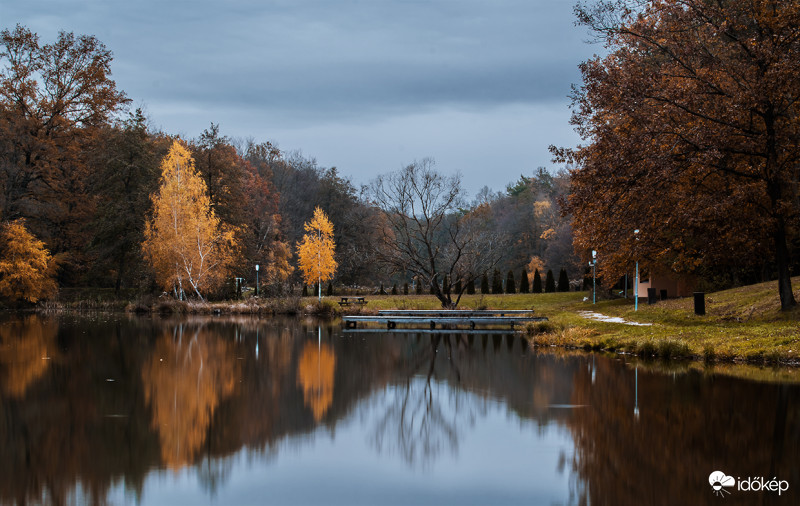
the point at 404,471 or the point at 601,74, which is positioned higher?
the point at 601,74

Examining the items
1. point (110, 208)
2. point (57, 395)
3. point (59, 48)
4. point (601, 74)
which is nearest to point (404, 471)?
point (57, 395)

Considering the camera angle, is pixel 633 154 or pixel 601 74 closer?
pixel 633 154

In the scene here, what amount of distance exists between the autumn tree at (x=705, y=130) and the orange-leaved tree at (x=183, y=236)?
83.3 feet

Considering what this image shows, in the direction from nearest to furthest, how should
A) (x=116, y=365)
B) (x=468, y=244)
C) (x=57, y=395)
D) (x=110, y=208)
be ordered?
(x=57, y=395) < (x=116, y=365) < (x=468, y=244) < (x=110, y=208)

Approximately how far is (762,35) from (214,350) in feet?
59.1

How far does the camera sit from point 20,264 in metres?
41.1

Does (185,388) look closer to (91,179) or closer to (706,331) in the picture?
(706,331)

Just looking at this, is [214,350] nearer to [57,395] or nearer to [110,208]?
[57,395]

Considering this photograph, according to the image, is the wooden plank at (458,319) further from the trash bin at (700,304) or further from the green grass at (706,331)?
the trash bin at (700,304)

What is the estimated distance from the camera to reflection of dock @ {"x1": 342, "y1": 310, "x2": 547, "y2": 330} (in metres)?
27.8

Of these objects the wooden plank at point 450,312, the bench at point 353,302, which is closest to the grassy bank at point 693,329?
the bench at point 353,302

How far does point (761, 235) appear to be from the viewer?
Result: 21.7 m

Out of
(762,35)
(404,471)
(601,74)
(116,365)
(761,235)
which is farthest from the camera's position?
(601,74)

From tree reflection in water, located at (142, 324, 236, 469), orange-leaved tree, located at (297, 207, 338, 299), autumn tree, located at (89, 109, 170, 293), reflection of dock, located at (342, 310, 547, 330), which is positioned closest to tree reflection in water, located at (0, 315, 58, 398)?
tree reflection in water, located at (142, 324, 236, 469)
